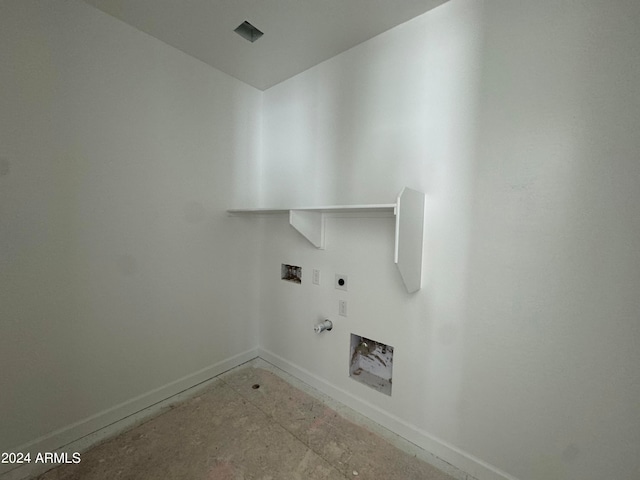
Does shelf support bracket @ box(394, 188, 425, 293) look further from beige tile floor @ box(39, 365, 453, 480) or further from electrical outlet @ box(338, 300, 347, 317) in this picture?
beige tile floor @ box(39, 365, 453, 480)

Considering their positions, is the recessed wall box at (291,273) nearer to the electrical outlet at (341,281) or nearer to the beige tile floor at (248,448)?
the electrical outlet at (341,281)

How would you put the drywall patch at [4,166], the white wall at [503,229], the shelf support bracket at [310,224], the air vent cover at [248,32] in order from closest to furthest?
the white wall at [503,229] → the drywall patch at [4,166] → the air vent cover at [248,32] → the shelf support bracket at [310,224]

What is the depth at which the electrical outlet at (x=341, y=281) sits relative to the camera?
1.86 meters

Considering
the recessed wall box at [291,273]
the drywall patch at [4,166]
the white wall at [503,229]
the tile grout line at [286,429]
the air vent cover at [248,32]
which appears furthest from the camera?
the recessed wall box at [291,273]

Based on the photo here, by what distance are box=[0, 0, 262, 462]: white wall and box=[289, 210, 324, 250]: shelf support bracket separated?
2.60 feet

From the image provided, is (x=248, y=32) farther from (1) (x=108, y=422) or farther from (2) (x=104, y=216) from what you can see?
(1) (x=108, y=422)

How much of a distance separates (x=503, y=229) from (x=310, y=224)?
1144 mm

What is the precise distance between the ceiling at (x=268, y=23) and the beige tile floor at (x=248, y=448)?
254 centimetres

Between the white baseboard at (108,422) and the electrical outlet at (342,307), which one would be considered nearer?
the white baseboard at (108,422)

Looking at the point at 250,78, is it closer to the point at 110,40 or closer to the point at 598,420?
the point at 110,40

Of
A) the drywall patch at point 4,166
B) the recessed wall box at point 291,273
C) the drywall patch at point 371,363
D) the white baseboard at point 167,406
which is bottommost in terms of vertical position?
the white baseboard at point 167,406

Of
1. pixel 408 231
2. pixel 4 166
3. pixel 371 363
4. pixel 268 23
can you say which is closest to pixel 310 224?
pixel 408 231

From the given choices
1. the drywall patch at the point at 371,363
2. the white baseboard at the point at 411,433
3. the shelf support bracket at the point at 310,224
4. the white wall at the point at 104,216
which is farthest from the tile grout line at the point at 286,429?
the shelf support bracket at the point at 310,224

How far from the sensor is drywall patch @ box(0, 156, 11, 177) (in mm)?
1265
